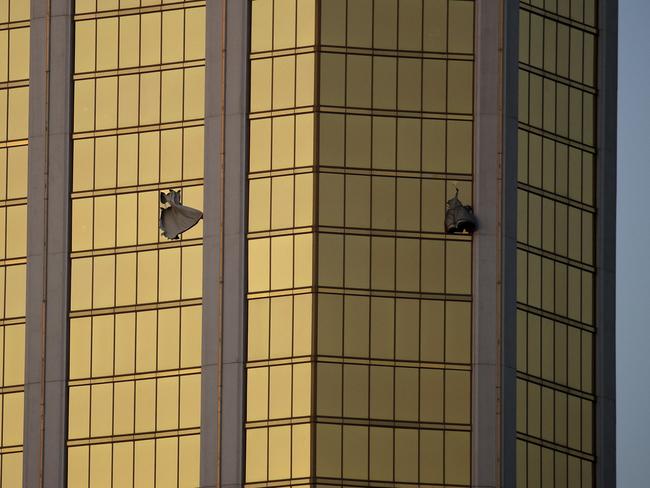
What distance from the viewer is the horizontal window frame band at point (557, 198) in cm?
11894

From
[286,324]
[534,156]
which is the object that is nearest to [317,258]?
[286,324]

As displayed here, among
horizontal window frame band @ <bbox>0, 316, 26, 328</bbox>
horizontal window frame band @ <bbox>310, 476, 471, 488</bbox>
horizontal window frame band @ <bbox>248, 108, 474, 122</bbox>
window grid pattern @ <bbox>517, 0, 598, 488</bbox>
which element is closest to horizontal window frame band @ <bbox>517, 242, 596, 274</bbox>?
window grid pattern @ <bbox>517, 0, 598, 488</bbox>

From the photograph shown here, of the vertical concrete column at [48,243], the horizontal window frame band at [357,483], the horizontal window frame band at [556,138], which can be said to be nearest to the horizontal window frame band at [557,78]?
the horizontal window frame band at [556,138]

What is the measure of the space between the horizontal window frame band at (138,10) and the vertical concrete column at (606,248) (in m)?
19.0

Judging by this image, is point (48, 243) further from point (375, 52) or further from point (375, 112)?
point (375, 52)

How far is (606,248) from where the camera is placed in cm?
12269

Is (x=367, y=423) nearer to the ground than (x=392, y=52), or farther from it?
nearer to the ground

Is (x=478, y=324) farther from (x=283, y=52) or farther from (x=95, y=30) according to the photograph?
(x=95, y=30)

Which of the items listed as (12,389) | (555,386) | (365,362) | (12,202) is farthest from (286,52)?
(12,389)

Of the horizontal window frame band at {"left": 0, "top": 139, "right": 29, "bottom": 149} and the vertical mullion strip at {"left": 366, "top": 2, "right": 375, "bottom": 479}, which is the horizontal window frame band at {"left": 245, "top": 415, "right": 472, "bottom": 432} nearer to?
the vertical mullion strip at {"left": 366, "top": 2, "right": 375, "bottom": 479}

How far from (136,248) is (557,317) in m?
19.0

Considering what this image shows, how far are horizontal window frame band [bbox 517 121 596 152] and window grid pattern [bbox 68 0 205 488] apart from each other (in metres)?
14.4

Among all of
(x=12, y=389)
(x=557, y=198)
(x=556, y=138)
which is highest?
(x=556, y=138)

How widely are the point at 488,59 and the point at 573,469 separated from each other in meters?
18.6
